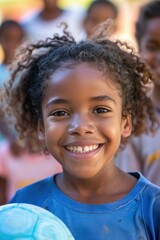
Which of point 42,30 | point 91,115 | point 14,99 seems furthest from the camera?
point 42,30

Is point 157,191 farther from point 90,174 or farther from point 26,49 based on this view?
point 26,49

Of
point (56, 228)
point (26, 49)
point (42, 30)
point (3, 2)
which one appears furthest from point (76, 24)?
point (56, 228)

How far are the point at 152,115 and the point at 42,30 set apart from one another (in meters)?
2.96

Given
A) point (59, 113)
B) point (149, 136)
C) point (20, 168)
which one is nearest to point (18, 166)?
point (20, 168)

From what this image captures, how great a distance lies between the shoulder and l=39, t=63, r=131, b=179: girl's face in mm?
199

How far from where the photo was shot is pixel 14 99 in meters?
2.80

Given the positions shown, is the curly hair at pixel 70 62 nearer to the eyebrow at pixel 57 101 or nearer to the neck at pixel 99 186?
the eyebrow at pixel 57 101

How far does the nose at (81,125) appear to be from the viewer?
2.11 meters

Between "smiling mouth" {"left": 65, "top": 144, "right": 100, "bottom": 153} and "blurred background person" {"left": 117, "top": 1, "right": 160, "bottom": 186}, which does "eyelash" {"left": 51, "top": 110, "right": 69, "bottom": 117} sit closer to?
"smiling mouth" {"left": 65, "top": 144, "right": 100, "bottom": 153}

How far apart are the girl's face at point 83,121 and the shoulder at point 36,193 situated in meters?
0.20

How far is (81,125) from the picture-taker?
2.11 m

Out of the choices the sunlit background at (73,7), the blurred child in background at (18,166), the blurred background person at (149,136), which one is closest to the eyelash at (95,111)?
the blurred background person at (149,136)

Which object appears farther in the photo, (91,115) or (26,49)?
(26,49)

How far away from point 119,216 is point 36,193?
41cm
